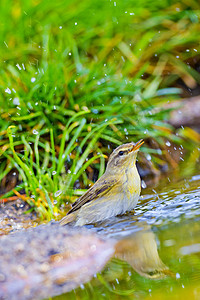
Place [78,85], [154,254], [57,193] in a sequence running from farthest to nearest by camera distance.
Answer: [78,85] < [57,193] < [154,254]

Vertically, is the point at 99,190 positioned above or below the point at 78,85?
below

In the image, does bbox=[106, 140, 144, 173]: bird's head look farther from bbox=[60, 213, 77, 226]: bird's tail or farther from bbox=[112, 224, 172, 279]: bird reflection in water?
bbox=[112, 224, 172, 279]: bird reflection in water

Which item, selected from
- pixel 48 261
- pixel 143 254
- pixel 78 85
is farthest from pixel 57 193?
pixel 143 254

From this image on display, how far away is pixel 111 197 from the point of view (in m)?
4.07

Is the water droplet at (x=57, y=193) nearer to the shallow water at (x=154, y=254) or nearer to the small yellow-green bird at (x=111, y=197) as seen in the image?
the small yellow-green bird at (x=111, y=197)

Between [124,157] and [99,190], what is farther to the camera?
[124,157]

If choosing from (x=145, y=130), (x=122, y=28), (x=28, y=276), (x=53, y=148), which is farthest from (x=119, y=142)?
(x=28, y=276)

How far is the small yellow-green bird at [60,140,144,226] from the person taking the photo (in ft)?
13.2

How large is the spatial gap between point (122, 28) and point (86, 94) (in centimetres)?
165

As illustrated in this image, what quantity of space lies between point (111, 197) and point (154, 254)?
1167 mm

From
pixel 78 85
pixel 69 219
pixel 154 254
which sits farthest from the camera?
pixel 78 85

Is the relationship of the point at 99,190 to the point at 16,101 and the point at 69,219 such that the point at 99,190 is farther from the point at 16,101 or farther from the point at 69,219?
the point at 16,101

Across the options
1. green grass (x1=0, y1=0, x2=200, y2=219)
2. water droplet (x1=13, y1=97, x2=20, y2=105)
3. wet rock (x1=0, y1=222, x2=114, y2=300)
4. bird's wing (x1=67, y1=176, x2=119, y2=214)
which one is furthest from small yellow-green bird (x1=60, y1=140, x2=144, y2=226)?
water droplet (x1=13, y1=97, x2=20, y2=105)

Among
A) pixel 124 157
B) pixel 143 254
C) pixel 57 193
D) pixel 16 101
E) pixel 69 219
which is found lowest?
pixel 143 254
